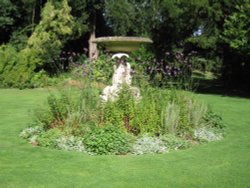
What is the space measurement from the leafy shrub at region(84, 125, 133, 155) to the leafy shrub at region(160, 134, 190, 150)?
2.68 ft

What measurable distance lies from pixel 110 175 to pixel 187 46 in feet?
79.7

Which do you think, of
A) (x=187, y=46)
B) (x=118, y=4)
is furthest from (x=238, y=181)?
(x=118, y=4)

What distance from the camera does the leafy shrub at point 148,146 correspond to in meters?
8.57

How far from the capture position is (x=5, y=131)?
10.7m

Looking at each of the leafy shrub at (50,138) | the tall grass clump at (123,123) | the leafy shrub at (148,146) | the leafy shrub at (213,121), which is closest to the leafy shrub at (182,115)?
the tall grass clump at (123,123)

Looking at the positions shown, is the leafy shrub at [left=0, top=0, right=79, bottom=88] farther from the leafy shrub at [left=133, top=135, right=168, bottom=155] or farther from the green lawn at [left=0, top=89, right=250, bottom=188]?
the leafy shrub at [left=133, top=135, right=168, bottom=155]

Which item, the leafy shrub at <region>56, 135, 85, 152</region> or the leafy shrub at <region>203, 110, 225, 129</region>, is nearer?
the leafy shrub at <region>56, 135, 85, 152</region>

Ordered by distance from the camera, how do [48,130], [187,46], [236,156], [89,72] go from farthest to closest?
1. [187,46]
2. [89,72]
3. [48,130]
4. [236,156]

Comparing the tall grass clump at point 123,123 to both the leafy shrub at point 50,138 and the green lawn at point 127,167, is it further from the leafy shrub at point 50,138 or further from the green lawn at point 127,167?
the green lawn at point 127,167

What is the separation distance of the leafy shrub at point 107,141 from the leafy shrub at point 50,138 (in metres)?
0.68

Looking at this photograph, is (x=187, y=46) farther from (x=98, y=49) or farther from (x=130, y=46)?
(x=130, y=46)

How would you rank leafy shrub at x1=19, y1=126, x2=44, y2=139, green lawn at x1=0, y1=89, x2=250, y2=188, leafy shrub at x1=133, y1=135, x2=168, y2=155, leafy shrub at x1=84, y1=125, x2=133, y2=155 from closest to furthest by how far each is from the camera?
1. green lawn at x1=0, y1=89, x2=250, y2=188
2. leafy shrub at x1=84, y1=125, x2=133, y2=155
3. leafy shrub at x1=133, y1=135, x2=168, y2=155
4. leafy shrub at x1=19, y1=126, x2=44, y2=139

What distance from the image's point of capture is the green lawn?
21.8 ft

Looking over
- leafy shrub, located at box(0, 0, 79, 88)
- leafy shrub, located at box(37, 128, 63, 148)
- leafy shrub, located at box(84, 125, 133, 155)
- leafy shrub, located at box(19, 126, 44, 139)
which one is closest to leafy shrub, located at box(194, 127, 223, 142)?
leafy shrub, located at box(84, 125, 133, 155)
